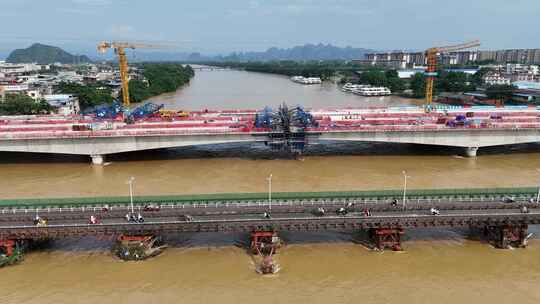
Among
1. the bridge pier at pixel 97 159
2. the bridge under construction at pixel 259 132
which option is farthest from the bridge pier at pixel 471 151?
the bridge pier at pixel 97 159

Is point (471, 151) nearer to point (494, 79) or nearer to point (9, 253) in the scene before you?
point (9, 253)

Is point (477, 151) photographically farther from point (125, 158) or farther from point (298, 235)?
point (125, 158)

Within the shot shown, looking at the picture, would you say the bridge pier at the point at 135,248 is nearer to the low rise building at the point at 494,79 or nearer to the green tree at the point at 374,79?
the green tree at the point at 374,79

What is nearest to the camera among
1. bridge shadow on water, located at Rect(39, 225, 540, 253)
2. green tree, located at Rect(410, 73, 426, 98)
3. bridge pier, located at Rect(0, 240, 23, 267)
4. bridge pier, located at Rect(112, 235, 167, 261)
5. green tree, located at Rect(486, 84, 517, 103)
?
bridge pier, located at Rect(0, 240, 23, 267)

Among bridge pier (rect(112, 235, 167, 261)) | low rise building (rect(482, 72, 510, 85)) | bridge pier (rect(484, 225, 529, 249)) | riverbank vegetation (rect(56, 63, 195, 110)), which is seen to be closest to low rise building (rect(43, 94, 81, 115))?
riverbank vegetation (rect(56, 63, 195, 110))

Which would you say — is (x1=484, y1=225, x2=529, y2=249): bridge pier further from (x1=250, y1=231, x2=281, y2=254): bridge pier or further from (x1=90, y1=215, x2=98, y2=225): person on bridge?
(x1=90, y1=215, x2=98, y2=225): person on bridge

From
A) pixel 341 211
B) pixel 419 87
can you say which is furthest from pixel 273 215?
pixel 419 87
